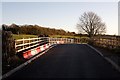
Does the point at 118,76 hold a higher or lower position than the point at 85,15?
lower

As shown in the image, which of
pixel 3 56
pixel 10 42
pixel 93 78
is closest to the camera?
pixel 93 78

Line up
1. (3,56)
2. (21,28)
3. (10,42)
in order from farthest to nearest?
(21,28) → (10,42) → (3,56)

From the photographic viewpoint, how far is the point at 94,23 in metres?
103

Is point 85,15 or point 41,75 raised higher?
point 85,15

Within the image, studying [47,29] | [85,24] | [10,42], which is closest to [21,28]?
[47,29]

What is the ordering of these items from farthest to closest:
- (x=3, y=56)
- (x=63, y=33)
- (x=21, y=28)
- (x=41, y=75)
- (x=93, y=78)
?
(x=63, y=33)
(x=21, y=28)
(x=3, y=56)
(x=41, y=75)
(x=93, y=78)

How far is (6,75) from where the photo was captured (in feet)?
42.5

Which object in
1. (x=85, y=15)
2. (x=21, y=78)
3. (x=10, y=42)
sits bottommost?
(x=21, y=78)

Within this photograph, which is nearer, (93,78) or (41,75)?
(93,78)

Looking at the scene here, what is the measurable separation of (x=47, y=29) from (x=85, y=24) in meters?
12.7

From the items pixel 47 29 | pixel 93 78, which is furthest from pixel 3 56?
pixel 47 29

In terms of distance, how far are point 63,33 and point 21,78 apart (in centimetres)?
10005

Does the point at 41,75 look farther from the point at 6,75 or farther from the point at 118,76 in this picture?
the point at 118,76

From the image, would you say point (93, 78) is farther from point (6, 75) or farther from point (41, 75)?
point (6, 75)
